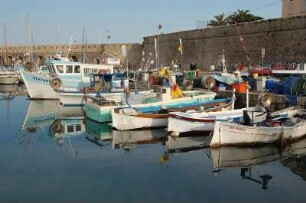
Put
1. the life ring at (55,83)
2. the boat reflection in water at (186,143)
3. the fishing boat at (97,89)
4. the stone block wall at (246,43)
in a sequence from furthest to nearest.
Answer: the stone block wall at (246,43) → the life ring at (55,83) → the fishing boat at (97,89) → the boat reflection in water at (186,143)

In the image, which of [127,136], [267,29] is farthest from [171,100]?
[267,29]

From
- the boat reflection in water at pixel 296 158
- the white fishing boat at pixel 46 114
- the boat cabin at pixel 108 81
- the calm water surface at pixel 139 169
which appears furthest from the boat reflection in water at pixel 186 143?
the boat cabin at pixel 108 81

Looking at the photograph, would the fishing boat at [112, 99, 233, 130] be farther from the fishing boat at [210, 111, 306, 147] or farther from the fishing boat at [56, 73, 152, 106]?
the fishing boat at [56, 73, 152, 106]

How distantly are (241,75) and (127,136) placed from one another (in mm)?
9191

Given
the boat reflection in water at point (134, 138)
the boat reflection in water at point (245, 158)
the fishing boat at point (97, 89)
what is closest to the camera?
the boat reflection in water at point (245, 158)

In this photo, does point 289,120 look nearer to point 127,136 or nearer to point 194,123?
point 194,123

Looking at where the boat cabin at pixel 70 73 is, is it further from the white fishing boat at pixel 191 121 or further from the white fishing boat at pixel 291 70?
the white fishing boat at pixel 191 121

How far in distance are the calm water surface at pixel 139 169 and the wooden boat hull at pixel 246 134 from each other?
242mm

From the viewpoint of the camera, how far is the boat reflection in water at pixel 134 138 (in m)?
12.8

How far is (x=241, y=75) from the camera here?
2131 centimetres

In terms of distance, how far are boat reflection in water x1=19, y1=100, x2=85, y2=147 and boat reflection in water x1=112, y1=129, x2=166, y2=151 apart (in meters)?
1.60

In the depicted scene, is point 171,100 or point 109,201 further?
point 171,100

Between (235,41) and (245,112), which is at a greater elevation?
(235,41)

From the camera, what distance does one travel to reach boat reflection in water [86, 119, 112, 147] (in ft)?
44.0
